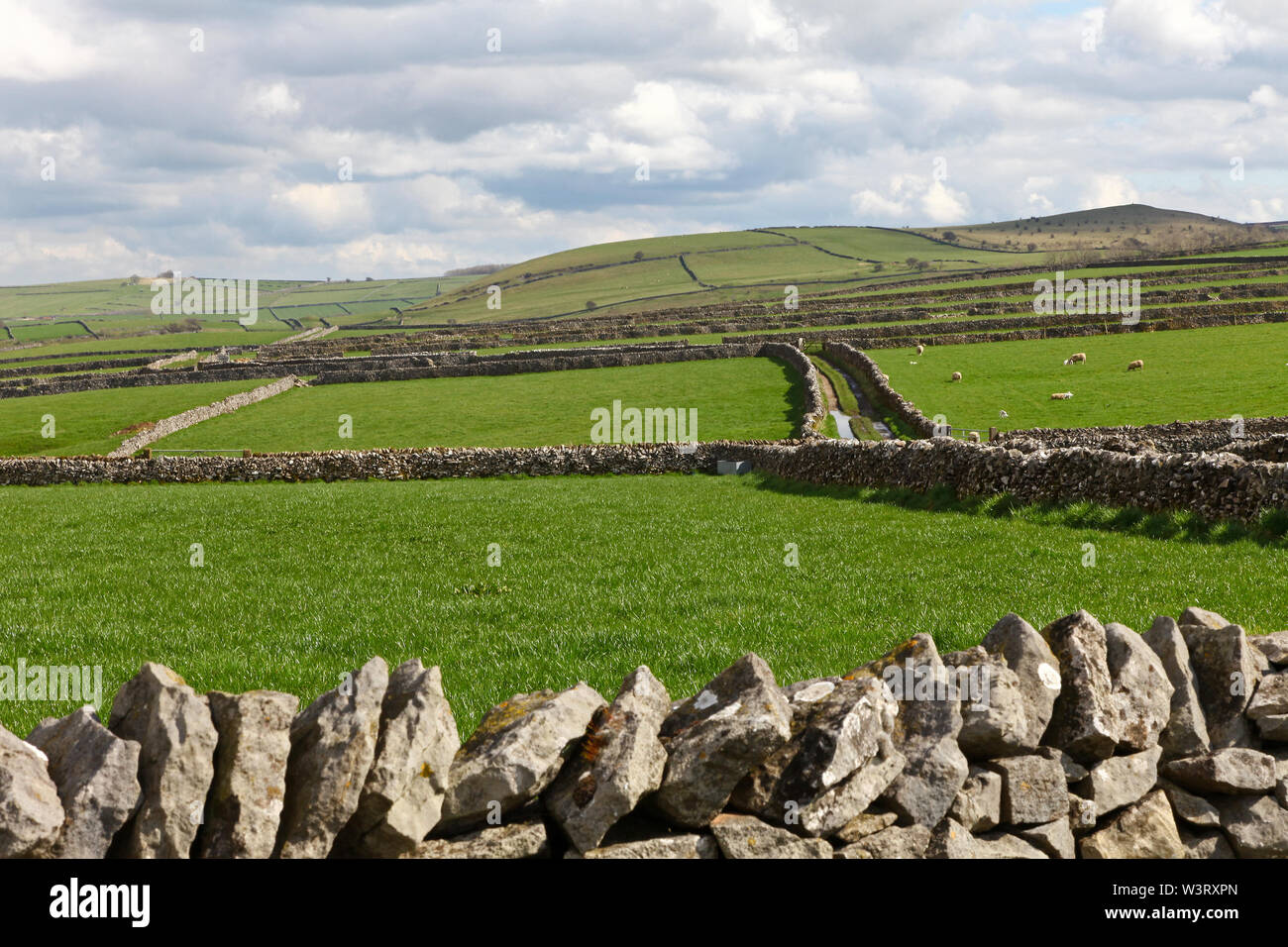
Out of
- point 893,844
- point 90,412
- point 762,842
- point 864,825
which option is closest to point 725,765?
point 762,842

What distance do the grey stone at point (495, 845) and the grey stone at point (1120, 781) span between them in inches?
120

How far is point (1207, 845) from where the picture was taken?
17.0 ft

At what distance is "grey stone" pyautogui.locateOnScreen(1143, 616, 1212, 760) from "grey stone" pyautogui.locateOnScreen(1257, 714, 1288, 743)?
0.30 meters

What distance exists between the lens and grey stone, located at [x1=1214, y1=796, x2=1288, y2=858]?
5125mm

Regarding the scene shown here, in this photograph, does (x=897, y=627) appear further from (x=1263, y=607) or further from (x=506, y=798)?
(x=506, y=798)

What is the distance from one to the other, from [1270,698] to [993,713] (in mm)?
→ 1931

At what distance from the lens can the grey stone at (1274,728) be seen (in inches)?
213

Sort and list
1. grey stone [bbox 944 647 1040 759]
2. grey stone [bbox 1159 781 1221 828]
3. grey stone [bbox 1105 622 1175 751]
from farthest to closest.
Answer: grey stone [bbox 1105 622 1175 751], grey stone [bbox 1159 781 1221 828], grey stone [bbox 944 647 1040 759]

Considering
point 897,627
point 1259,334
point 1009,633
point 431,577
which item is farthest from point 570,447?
point 1259,334

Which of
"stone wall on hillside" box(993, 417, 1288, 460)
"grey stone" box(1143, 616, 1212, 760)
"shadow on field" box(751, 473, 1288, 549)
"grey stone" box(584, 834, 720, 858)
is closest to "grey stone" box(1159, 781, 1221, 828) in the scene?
"grey stone" box(1143, 616, 1212, 760)

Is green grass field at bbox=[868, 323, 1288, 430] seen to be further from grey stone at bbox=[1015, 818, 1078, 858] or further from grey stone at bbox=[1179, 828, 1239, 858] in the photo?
grey stone at bbox=[1015, 818, 1078, 858]

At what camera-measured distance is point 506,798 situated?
4496mm

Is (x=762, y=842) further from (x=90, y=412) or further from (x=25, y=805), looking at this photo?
(x=90, y=412)

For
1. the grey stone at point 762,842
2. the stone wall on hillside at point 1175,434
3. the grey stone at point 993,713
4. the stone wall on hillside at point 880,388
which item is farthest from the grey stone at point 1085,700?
the stone wall on hillside at point 880,388
